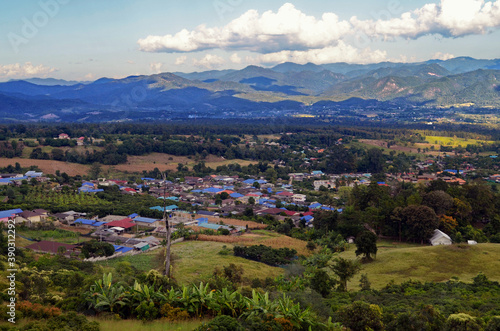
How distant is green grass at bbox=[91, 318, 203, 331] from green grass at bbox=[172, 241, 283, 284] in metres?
7.37

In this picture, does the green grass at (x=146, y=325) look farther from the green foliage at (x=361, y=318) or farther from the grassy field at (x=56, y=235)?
the grassy field at (x=56, y=235)

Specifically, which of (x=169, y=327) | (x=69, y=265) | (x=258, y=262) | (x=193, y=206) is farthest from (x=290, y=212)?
(x=169, y=327)

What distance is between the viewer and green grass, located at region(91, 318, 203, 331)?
8.21 metres

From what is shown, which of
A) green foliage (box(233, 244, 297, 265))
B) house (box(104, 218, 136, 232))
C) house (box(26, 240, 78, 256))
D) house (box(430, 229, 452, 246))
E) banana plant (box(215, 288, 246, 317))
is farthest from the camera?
house (box(104, 218, 136, 232))

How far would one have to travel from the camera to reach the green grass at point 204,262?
58.6ft

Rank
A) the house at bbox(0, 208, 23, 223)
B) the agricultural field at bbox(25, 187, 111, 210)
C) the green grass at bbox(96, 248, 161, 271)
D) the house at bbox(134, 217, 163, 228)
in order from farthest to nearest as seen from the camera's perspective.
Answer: the agricultural field at bbox(25, 187, 111, 210) < the house at bbox(134, 217, 163, 228) < the house at bbox(0, 208, 23, 223) < the green grass at bbox(96, 248, 161, 271)

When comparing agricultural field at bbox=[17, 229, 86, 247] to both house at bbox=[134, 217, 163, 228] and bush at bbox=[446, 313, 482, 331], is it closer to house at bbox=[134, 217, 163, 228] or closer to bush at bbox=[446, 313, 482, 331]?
house at bbox=[134, 217, 163, 228]

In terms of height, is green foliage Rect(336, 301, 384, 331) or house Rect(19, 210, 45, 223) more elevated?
green foliage Rect(336, 301, 384, 331)

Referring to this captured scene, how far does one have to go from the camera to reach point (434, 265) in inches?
762

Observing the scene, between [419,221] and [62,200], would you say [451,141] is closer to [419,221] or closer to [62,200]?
[419,221]

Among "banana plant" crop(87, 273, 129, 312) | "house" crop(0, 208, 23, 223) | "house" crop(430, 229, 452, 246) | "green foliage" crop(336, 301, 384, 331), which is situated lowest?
"house" crop(430, 229, 452, 246)

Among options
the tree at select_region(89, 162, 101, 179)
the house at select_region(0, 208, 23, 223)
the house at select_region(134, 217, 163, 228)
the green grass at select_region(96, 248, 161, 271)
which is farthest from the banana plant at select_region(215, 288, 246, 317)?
the tree at select_region(89, 162, 101, 179)

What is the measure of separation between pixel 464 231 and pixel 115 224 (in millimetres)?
23291

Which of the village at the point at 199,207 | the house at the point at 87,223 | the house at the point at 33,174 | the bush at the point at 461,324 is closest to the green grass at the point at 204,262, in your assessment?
the village at the point at 199,207
